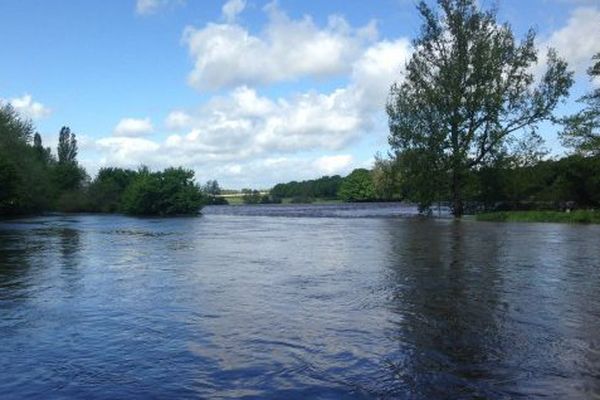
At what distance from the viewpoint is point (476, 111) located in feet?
163

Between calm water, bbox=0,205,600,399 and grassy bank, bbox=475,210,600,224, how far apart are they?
22.1 meters

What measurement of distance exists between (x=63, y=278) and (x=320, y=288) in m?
6.57

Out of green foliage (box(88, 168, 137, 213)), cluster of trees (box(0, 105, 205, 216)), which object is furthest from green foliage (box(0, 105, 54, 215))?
green foliage (box(88, 168, 137, 213))

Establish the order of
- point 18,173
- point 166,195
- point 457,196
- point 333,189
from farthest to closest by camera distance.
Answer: point 333,189, point 166,195, point 18,173, point 457,196

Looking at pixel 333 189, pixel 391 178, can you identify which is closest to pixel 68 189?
pixel 391 178

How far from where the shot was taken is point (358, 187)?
147 m

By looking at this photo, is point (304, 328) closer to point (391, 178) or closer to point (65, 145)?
point (391, 178)

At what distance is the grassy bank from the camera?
3925 centimetres

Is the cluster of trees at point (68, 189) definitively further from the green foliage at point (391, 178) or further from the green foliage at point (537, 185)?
the green foliage at point (537, 185)

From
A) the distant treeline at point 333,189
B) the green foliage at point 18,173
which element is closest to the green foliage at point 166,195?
the green foliage at point 18,173

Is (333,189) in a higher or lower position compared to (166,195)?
higher

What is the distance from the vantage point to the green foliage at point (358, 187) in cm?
14231

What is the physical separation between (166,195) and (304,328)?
6910 cm

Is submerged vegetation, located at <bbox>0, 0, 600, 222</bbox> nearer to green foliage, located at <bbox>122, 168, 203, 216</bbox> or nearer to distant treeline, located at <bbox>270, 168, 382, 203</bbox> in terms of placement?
green foliage, located at <bbox>122, 168, 203, 216</bbox>
